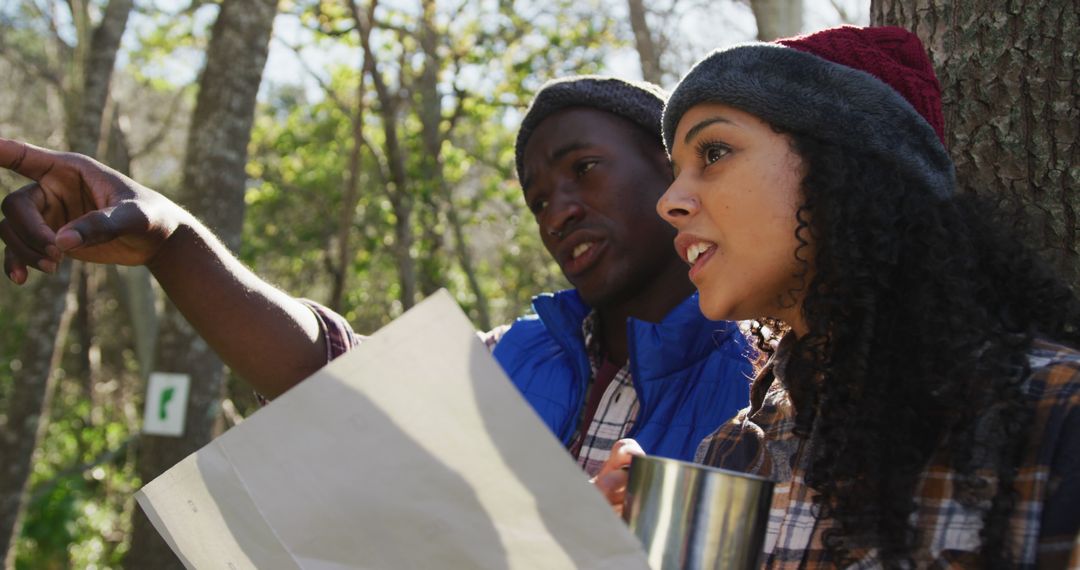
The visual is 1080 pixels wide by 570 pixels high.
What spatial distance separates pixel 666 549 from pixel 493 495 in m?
0.20

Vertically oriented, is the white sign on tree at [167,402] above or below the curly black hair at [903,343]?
below

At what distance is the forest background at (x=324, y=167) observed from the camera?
2.27 metres

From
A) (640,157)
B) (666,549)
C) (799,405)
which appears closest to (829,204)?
(799,405)

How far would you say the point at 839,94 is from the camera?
1.61m

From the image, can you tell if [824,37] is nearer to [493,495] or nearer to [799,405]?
[799,405]

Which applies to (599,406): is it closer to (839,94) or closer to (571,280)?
(571,280)

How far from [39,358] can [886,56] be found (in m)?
5.74

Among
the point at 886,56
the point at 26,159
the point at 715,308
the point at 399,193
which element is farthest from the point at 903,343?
the point at 399,193

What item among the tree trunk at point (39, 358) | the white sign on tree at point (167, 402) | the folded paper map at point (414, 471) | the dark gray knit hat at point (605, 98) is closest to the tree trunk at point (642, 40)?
the tree trunk at point (39, 358)

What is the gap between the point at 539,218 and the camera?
2.64m

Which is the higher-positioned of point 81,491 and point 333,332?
point 333,332

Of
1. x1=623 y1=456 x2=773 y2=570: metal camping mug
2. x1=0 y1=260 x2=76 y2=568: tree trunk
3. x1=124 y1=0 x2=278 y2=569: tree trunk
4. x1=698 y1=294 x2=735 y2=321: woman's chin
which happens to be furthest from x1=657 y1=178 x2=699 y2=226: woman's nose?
x1=0 y1=260 x2=76 y2=568: tree trunk

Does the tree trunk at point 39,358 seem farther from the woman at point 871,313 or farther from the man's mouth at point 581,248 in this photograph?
the woman at point 871,313

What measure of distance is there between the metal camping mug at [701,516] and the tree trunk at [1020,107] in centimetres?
121
